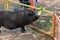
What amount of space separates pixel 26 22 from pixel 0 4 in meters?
2.95

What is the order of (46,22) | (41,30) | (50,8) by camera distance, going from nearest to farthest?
(41,30) < (46,22) < (50,8)

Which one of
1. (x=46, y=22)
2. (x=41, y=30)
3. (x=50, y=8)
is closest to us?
(x=41, y=30)

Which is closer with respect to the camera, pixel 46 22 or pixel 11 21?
pixel 11 21

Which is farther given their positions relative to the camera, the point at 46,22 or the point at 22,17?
the point at 46,22

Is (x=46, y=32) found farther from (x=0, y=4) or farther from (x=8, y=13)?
(x=0, y=4)

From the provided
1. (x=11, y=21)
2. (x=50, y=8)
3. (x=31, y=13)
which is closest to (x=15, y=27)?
(x=11, y=21)

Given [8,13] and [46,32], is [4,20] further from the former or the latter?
[46,32]

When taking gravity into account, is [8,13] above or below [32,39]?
above

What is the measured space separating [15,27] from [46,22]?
3.84ft

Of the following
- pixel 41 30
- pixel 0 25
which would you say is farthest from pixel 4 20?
pixel 41 30

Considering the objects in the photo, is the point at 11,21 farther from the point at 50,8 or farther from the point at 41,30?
the point at 50,8

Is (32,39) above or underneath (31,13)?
underneath

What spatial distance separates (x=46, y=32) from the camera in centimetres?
589

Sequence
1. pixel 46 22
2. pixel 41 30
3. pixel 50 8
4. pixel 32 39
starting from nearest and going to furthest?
pixel 32 39 < pixel 41 30 < pixel 46 22 < pixel 50 8
